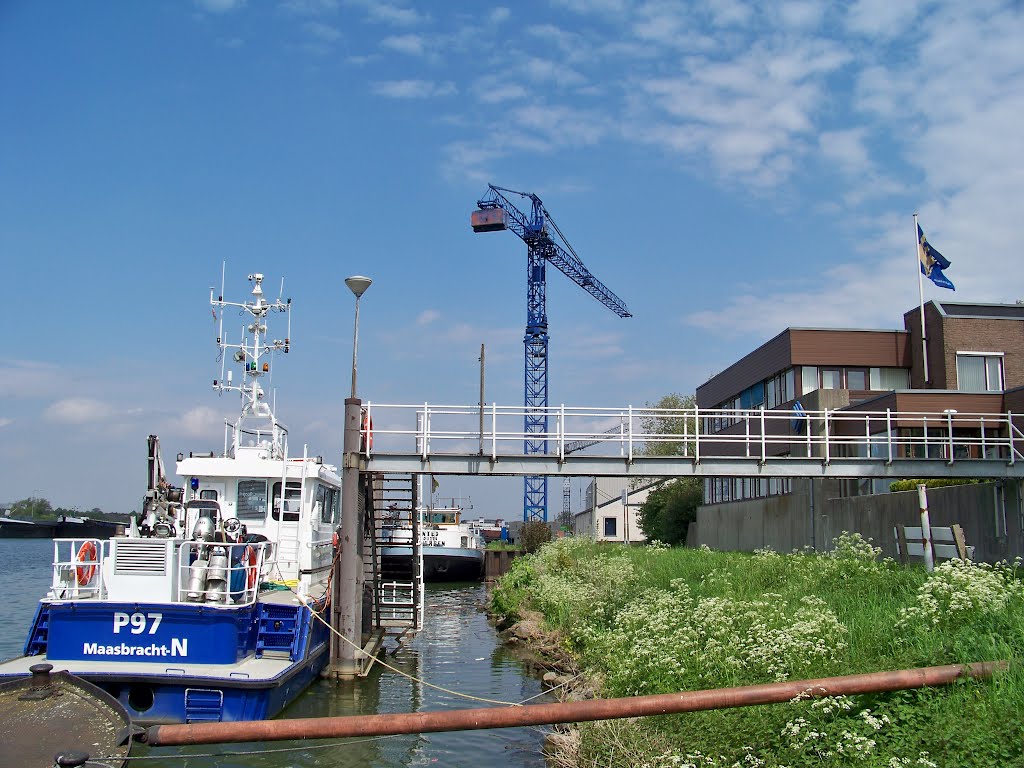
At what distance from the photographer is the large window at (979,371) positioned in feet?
102

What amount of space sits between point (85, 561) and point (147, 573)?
1283mm

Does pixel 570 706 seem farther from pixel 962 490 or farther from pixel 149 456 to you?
pixel 962 490

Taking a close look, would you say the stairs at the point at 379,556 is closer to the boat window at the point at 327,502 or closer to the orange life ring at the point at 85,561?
the boat window at the point at 327,502

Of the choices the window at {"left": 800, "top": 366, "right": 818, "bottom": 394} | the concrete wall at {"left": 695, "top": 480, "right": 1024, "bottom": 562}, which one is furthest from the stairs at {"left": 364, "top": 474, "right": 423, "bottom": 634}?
the window at {"left": 800, "top": 366, "right": 818, "bottom": 394}

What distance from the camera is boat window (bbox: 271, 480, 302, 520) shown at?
59.3 ft

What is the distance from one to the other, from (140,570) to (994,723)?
10805 millimetres

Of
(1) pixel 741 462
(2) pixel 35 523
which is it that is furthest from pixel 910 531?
(2) pixel 35 523

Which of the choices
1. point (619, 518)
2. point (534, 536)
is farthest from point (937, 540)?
point (619, 518)

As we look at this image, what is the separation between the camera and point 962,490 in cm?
2102

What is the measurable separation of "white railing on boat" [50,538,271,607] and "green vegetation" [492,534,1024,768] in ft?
18.8

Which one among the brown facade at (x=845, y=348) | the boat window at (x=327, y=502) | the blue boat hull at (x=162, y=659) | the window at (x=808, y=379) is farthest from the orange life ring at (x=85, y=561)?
the window at (x=808, y=379)

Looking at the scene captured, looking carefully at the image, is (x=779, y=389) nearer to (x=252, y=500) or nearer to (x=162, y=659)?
(x=252, y=500)

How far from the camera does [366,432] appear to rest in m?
17.3

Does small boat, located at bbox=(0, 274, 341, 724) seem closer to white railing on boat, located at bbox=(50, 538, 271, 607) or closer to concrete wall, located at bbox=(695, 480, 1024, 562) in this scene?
white railing on boat, located at bbox=(50, 538, 271, 607)
